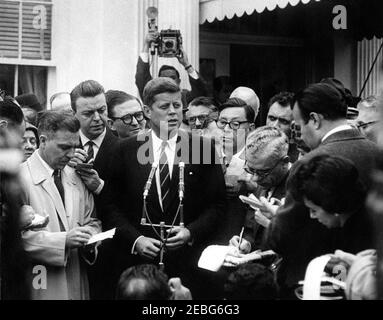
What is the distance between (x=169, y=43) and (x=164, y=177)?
2.18 metres

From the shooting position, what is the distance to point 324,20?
7344 mm

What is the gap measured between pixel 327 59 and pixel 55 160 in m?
4.34

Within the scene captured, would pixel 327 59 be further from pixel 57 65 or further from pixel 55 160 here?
pixel 55 160

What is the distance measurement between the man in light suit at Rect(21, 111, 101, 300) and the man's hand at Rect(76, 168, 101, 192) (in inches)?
1.6

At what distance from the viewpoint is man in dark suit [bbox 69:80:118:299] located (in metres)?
3.87

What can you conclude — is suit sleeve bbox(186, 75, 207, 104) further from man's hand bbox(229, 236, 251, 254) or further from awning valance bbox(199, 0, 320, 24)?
man's hand bbox(229, 236, 251, 254)

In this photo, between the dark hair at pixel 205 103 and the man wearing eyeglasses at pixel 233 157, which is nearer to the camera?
the man wearing eyeglasses at pixel 233 157

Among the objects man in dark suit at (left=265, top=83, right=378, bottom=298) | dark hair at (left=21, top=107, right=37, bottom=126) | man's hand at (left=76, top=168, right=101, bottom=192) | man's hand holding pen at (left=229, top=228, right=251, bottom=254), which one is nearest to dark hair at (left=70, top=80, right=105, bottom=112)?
man's hand at (left=76, top=168, right=101, bottom=192)

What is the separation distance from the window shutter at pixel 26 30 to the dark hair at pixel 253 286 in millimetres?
4408

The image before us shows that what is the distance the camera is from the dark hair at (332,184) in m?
2.79

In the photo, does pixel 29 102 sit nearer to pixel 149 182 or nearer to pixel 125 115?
pixel 125 115

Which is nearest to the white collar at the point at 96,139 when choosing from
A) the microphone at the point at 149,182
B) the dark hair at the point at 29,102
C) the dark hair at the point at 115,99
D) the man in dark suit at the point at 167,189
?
the man in dark suit at the point at 167,189

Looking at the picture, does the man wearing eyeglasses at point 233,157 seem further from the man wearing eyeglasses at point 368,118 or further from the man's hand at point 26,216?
the man's hand at point 26,216
